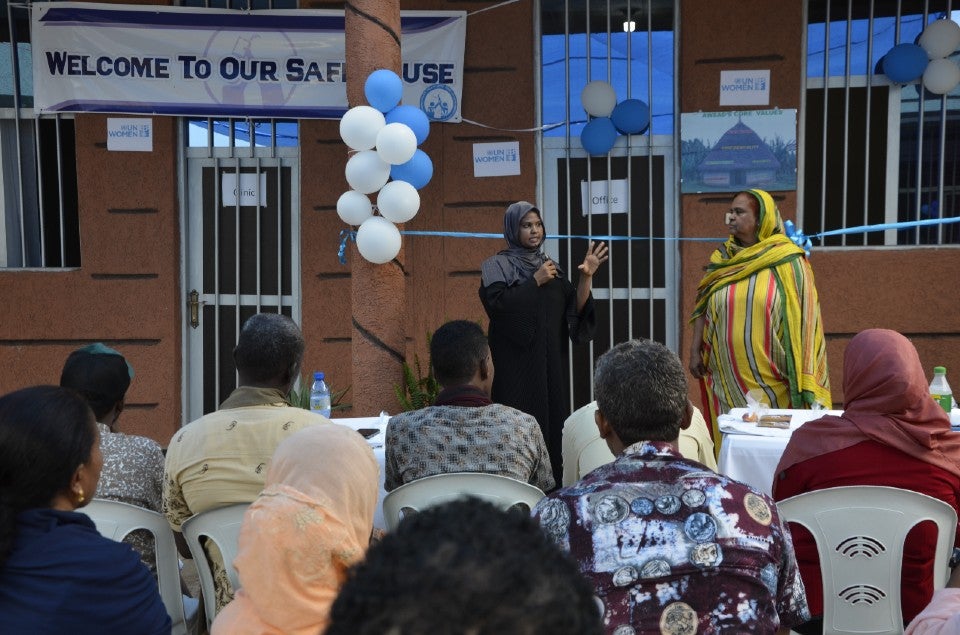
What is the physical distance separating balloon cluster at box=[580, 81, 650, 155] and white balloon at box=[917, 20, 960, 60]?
1.69 metres

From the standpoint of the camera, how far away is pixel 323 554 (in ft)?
5.32

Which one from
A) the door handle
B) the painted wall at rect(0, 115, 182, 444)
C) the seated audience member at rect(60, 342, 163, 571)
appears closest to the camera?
the seated audience member at rect(60, 342, 163, 571)

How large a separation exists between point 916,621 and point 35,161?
6.24m

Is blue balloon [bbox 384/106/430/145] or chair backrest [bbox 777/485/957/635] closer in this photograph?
chair backrest [bbox 777/485/957/635]

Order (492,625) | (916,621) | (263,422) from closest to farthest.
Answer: (492,625) < (916,621) < (263,422)

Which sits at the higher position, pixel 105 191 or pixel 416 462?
pixel 105 191

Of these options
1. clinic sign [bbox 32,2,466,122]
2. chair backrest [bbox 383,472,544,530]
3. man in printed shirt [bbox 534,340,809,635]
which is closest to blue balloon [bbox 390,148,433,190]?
clinic sign [bbox 32,2,466,122]

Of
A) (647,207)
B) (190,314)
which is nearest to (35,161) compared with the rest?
(190,314)

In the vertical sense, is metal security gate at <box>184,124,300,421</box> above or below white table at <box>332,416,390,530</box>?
above

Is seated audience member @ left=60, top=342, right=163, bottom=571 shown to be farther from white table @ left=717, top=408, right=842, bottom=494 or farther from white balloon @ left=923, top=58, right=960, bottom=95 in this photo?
white balloon @ left=923, top=58, right=960, bottom=95

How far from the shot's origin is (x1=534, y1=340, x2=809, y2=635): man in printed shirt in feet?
5.17

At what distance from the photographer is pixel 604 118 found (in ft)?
19.1

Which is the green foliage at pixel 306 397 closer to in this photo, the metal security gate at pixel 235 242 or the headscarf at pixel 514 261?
the metal security gate at pixel 235 242

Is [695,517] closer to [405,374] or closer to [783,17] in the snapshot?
[405,374]
